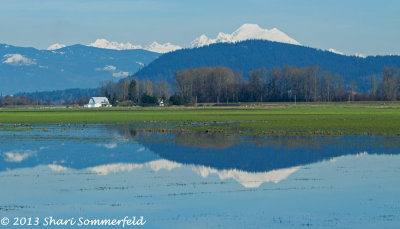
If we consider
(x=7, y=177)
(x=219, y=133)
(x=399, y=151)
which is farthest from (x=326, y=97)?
(x=7, y=177)

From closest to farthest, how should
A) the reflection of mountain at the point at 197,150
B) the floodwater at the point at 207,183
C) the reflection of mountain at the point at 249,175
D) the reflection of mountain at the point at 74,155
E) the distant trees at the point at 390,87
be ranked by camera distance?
the floodwater at the point at 207,183, the reflection of mountain at the point at 249,175, the reflection of mountain at the point at 197,150, the reflection of mountain at the point at 74,155, the distant trees at the point at 390,87

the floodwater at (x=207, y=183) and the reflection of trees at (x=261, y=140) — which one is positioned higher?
the reflection of trees at (x=261, y=140)

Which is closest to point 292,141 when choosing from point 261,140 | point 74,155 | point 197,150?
point 261,140

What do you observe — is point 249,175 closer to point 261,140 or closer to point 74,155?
point 74,155

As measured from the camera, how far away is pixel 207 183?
25422mm

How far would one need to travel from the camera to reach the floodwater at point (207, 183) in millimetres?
19219

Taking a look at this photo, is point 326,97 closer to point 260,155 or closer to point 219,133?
point 219,133

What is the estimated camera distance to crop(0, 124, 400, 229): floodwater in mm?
19219

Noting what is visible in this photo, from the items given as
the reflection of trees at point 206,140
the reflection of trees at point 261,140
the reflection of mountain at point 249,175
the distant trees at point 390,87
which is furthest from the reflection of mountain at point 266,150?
the distant trees at point 390,87

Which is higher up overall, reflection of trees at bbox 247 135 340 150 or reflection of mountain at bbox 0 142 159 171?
reflection of trees at bbox 247 135 340 150

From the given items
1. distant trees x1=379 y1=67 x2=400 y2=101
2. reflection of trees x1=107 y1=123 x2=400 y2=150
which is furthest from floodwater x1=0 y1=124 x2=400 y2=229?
distant trees x1=379 y1=67 x2=400 y2=101

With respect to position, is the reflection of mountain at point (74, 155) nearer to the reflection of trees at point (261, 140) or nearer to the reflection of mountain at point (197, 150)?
the reflection of mountain at point (197, 150)

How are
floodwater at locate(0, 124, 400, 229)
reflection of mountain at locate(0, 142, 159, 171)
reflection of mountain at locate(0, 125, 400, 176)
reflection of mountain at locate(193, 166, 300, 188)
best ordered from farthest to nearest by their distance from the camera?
1. reflection of mountain at locate(0, 142, 159, 171)
2. reflection of mountain at locate(0, 125, 400, 176)
3. reflection of mountain at locate(193, 166, 300, 188)
4. floodwater at locate(0, 124, 400, 229)

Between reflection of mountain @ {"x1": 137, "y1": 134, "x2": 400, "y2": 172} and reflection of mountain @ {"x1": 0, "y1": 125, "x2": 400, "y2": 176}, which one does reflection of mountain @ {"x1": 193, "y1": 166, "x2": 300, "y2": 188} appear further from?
reflection of mountain @ {"x1": 137, "y1": 134, "x2": 400, "y2": 172}
